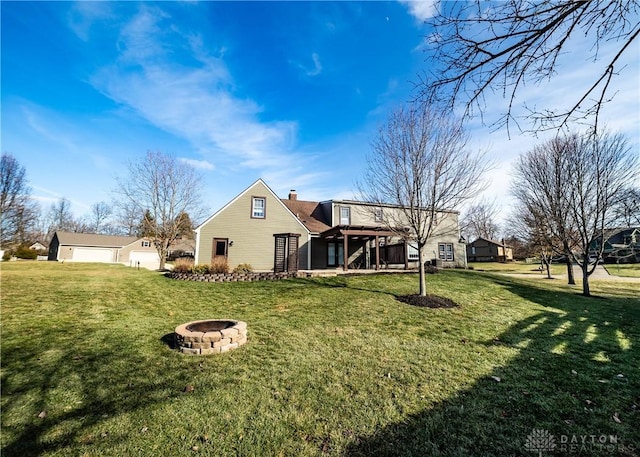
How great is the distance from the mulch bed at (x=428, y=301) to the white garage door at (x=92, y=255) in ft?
161

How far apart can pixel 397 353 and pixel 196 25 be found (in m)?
11.0

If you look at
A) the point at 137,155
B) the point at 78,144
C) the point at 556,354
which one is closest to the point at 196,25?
the point at 78,144

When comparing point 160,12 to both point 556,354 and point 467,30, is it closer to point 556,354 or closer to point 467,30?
point 467,30

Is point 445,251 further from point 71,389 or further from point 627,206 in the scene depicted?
point 71,389

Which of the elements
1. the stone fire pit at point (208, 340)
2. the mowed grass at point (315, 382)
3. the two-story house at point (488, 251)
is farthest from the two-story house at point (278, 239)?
the two-story house at point (488, 251)

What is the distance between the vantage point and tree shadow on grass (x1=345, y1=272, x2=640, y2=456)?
2.80 m

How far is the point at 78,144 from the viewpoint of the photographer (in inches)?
564

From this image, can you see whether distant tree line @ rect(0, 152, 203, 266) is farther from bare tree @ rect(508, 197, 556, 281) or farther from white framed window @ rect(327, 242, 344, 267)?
bare tree @ rect(508, 197, 556, 281)

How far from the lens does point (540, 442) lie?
289cm

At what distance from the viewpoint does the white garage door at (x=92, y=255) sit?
40.0 metres

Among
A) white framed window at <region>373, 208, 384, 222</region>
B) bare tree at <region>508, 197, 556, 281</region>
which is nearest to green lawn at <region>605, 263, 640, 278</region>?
bare tree at <region>508, 197, 556, 281</region>

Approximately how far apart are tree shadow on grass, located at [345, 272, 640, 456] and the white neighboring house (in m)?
41.7

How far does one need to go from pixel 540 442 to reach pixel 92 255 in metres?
53.8

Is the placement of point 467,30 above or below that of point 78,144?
below
